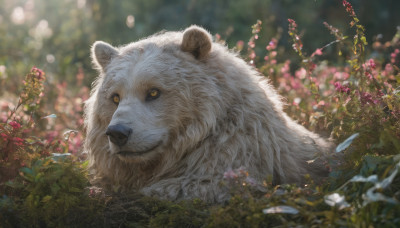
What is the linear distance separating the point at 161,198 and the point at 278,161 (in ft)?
3.07

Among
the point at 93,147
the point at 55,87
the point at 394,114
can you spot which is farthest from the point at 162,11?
the point at 394,114

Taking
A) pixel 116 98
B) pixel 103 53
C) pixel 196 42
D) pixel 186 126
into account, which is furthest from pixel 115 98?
pixel 196 42

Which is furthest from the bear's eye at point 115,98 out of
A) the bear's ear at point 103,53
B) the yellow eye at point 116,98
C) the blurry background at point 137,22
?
the blurry background at point 137,22

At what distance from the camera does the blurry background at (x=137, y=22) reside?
32.1ft

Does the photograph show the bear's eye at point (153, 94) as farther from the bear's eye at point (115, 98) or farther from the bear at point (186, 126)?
the bear's eye at point (115, 98)

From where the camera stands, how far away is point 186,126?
3.55 metres

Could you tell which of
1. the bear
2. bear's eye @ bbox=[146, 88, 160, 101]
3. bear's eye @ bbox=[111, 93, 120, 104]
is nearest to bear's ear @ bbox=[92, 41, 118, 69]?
the bear

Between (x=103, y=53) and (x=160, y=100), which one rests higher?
(x=103, y=53)

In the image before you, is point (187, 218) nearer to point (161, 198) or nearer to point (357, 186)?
point (161, 198)

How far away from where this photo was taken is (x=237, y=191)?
2717 mm

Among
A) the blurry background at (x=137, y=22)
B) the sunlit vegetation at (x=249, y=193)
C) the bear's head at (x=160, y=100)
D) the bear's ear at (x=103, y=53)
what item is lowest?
the sunlit vegetation at (x=249, y=193)

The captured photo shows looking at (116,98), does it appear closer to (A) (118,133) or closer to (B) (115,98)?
(B) (115,98)

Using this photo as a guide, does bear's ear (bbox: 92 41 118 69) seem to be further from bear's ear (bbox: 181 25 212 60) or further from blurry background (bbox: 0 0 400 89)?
blurry background (bbox: 0 0 400 89)

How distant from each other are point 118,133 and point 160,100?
501 mm
